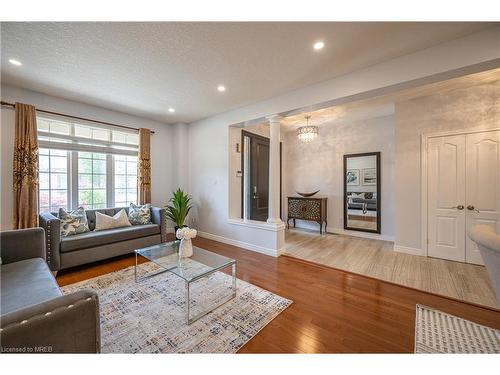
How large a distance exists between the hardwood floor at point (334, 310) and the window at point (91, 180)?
1376 millimetres

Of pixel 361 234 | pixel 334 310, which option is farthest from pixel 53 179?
pixel 361 234

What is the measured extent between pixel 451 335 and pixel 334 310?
2.74ft

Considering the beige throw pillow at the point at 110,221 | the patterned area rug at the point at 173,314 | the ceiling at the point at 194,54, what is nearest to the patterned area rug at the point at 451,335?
the patterned area rug at the point at 173,314

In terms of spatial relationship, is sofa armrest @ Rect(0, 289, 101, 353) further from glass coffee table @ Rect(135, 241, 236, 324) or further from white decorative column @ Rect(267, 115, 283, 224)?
white decorative column @ Rect(267, 115, 283, 224)

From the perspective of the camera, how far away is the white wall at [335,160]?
418 cm

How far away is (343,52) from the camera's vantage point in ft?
7.06

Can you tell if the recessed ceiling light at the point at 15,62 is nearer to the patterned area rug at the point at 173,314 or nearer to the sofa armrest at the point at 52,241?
the sofa armrest at the point at 52,241

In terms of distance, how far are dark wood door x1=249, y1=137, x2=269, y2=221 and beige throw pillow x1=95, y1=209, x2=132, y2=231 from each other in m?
2.46

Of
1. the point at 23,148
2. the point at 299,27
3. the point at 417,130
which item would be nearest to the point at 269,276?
the point at 299,27

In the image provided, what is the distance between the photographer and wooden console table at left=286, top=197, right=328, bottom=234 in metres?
4.71

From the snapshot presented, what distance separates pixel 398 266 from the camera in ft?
9.35

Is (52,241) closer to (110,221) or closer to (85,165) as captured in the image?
(110,221)

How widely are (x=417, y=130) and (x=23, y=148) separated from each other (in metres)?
5.99

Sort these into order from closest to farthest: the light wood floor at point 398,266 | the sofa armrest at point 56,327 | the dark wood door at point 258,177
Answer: the sofa armrest at point 56,327, the light wood floor at point 398,266, the dark wood door at point 258,177
